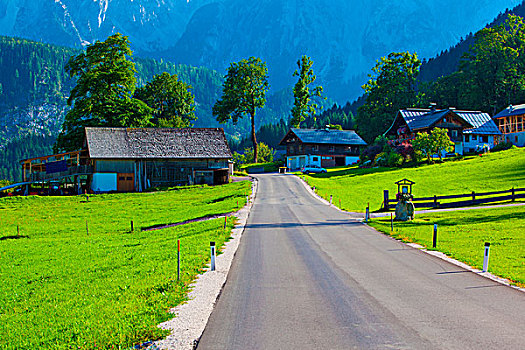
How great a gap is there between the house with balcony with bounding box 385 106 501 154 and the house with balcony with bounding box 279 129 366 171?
12.0 m

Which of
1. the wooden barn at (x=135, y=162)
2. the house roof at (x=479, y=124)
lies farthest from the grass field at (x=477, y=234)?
the house roof at (x=479, y=124)

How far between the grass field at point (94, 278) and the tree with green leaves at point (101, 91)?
38.1 metres

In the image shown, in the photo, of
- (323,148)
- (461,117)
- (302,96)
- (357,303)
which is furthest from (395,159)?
(357,303)

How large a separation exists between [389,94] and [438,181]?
169 ft

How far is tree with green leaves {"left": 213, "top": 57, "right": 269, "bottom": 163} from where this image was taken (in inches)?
3797

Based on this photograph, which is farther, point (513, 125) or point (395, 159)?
point (513, 125)

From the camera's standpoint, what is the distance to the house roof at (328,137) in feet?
304

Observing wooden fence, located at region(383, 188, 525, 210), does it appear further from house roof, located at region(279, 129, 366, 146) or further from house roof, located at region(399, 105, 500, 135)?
house roof, located at region(279, 129, 366, 146)

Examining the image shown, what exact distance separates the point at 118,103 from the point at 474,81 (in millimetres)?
76456

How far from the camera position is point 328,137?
94062mm

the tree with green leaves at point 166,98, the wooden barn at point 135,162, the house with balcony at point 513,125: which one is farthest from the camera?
the tree with green leaves at point 166,98

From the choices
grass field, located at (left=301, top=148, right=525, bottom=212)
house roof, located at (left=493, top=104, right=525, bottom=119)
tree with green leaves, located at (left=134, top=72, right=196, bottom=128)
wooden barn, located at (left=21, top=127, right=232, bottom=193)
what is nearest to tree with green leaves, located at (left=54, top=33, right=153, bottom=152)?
wooden barn, located at (left=21, top=127, right=232, bottom=193)

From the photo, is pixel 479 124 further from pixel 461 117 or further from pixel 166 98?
pixel 166 98

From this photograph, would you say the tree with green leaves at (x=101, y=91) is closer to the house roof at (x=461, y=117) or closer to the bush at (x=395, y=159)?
the bush at (x=395, y=159)
